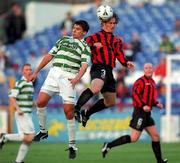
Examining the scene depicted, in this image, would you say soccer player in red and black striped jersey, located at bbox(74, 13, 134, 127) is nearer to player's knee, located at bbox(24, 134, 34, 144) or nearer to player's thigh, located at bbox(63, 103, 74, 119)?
player's thigh, located at bbox(63, 103, 74, 119)

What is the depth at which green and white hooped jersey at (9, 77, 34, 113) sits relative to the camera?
15.2 metres

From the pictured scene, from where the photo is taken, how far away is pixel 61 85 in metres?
14.3

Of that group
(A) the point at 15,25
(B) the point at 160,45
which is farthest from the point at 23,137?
(A) the point at 15,25

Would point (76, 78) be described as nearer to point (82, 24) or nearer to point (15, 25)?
point (82, 24)

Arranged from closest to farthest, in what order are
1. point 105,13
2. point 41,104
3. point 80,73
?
point 80,73 < point 41,104 < point 105,13

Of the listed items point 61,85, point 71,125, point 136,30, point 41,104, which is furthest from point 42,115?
point 136,30

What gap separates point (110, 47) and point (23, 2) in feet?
64.0

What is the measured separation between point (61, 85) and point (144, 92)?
6.03 feet

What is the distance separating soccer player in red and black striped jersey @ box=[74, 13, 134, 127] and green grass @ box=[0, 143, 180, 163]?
5.59ft

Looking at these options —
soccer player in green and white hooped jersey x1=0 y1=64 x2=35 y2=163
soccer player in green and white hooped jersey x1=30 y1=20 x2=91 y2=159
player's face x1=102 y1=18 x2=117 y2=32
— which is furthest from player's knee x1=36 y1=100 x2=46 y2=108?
player's face x1=102 y1=18 x2=117 y2=32

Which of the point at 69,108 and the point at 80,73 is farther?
the point at 69,108

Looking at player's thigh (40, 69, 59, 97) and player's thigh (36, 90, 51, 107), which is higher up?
player's thigh (40, 69, 59, 97)

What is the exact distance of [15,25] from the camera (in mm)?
30234

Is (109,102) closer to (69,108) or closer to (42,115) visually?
(69,108)
